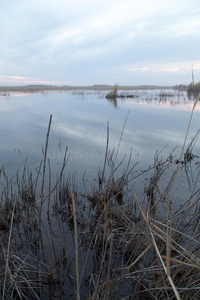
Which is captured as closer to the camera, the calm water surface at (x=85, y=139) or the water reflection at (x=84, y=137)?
the calm water surface at (x=85, y=139)

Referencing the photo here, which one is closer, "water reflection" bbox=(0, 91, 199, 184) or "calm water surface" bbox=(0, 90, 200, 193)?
"calm water surface" bbox=(0, 90, 200, 193)

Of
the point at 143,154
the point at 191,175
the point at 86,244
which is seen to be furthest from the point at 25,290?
the point at 143,154

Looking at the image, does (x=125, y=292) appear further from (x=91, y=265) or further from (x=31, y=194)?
(x=31, y=194)

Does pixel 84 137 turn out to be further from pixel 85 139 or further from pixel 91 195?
pixel 91 195

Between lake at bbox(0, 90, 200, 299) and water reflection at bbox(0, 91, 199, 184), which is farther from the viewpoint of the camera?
water reflection at bbox(0, 91, 199, 184)

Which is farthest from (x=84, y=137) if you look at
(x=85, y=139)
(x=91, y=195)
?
(x=91, y=195)

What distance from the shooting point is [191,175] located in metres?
4.30

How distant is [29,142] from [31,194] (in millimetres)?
4148

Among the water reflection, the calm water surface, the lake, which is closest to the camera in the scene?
the lake

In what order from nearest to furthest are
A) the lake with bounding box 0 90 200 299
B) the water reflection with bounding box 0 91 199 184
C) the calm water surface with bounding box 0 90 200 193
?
the lake with bounding box 0 90 200 299, the calm water surface with bounding box 0 90 200 193, the water reflection with bounding box 0 91 199 184

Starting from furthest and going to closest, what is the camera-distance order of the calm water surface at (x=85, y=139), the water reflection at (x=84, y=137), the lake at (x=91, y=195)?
the water reflection at (x=84, y=137), the calm water surface at (x=85, y=139), the lake at (x=91, y=195)

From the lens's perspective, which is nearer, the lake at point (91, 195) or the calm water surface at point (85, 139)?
the lake at point (91, 195)

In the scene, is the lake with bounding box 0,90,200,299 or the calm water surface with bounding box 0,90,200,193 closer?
the lake with bounding box 0,90,200,299

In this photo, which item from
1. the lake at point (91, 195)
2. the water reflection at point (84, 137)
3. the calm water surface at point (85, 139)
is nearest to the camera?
the lake at point (91, 195)
